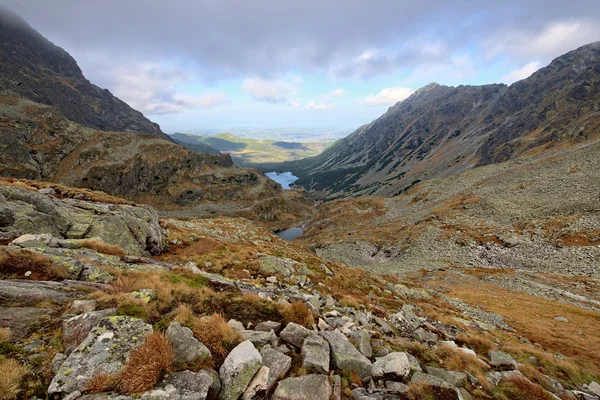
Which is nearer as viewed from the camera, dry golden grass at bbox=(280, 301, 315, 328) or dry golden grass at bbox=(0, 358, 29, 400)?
dry golden grass at bbox=(0, 358, 29, 400)

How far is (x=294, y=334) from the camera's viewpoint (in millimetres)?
9477

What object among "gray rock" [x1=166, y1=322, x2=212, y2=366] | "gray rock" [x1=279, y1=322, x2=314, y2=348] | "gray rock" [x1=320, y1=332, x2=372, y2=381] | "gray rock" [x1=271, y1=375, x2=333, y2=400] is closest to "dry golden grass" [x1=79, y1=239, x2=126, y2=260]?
"gray rock" [x1=166, y1=322, x2=212, y2=366]

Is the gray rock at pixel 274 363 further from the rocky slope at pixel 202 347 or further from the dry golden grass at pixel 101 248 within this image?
the dry golden grass at pixel 101 248

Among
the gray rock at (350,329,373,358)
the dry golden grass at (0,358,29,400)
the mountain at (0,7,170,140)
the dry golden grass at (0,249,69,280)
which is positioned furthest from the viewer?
the mountain at (0,7,170,140)

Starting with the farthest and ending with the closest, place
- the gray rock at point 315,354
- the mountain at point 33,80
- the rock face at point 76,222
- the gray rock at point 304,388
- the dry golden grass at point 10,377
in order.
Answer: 1. the mountain at point 33,80
2. the rock face at point 76,222
3. the gray rock at point 315,354
4. the gray rock at point 304,388
5. the dry golden grass at point 10,377

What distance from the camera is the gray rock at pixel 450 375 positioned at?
9.27 m

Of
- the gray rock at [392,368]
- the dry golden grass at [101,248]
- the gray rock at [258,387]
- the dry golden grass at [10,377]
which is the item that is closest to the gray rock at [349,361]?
the gray rock at [392,368]

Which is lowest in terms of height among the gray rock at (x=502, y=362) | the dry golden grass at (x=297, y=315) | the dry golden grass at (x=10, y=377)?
the gray rock at (x=502, y=362)

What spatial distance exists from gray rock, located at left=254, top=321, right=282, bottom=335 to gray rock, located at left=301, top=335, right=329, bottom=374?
1.47 m

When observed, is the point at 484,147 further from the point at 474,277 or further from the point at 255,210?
the point at 474,277

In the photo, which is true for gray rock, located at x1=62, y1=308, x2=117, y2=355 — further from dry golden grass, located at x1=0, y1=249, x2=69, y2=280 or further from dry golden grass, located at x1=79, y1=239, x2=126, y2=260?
dry golden grass, located at x1=79, y1=239, x2=126, y2=260

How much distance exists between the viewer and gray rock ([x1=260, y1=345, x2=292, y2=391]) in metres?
7.15

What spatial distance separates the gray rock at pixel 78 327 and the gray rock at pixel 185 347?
2135 millimetres

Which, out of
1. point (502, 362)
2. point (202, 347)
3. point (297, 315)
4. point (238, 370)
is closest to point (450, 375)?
point (502, 362)
